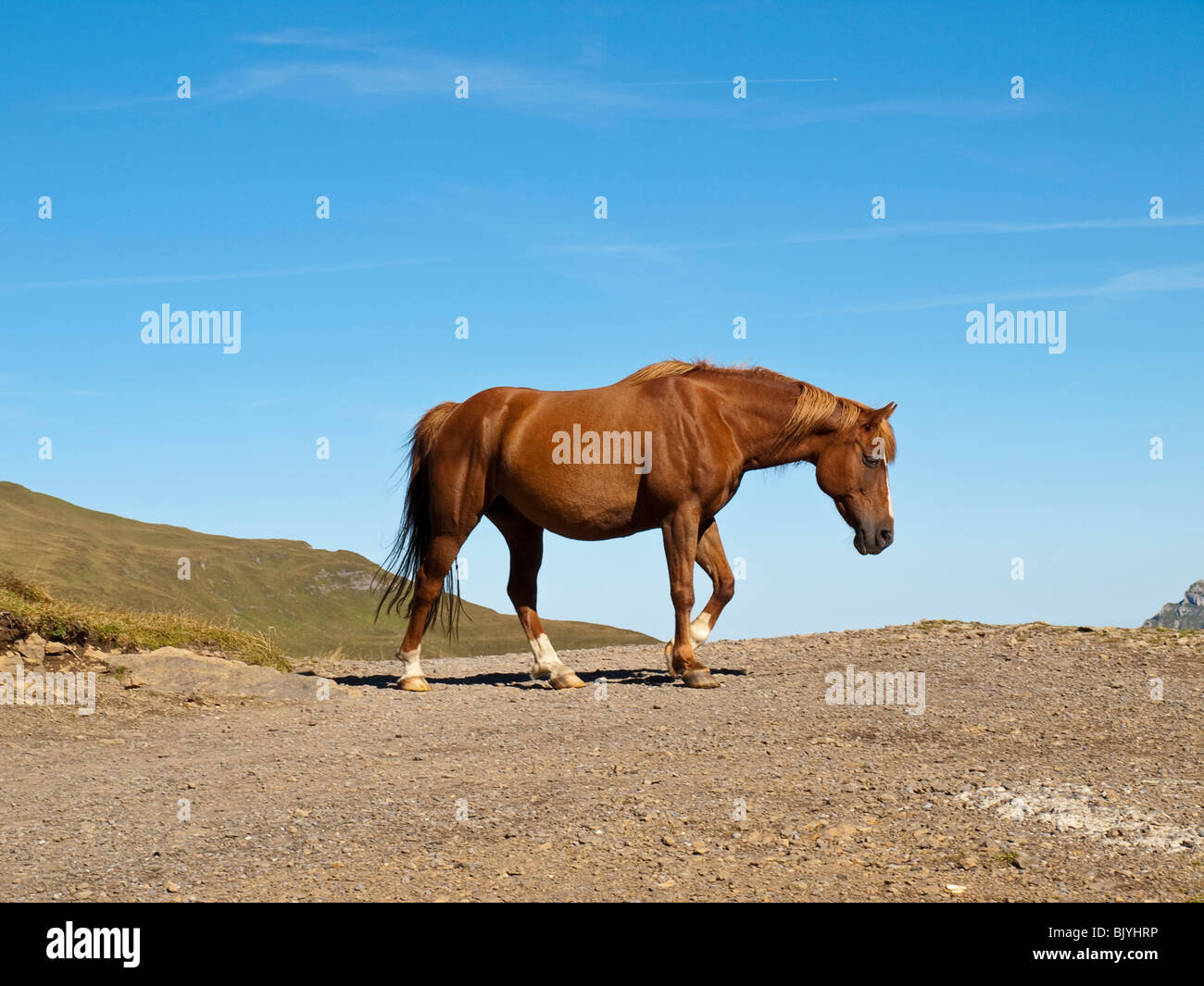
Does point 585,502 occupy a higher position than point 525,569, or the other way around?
point 585,502

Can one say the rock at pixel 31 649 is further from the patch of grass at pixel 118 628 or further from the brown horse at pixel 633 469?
the brown horse at pixel 633 469

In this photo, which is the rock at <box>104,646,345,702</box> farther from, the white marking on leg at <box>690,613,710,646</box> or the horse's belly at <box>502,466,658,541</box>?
the white marking on leg at <box>690,613,710,646</box>

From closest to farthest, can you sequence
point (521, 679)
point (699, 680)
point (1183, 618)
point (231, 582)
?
point (699, 680) < point (521, 679) < point (231, 582) < point (1183, 618)

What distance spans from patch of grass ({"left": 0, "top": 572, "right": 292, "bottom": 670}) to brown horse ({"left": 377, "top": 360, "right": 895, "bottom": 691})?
2349 millimetres

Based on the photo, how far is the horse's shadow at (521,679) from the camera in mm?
11469

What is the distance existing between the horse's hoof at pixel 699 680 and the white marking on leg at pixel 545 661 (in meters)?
1.32

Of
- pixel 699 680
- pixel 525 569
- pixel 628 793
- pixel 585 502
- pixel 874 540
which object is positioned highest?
pixel 585 502

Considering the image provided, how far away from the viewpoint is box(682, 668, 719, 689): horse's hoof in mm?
10664

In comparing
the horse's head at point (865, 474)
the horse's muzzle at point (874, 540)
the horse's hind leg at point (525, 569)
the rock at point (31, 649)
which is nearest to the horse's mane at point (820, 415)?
the horse's head at point (865, 474)

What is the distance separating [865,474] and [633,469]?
2493 millimetres

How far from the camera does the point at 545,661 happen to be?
11.4m

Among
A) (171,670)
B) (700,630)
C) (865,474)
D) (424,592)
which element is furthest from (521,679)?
(865,474)

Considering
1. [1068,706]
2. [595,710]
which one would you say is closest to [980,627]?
[1068,706]

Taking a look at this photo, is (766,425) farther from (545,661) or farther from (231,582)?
(231,582)
